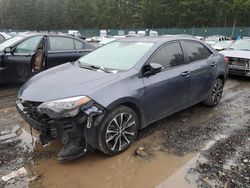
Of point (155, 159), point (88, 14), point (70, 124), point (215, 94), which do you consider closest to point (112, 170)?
point (155, 159)

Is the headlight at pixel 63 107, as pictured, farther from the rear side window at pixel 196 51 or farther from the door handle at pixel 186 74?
the rear side window at pixel 196 51

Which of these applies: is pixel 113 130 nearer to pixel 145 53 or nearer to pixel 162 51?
pixel 145 53

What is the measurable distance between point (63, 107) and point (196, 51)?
3.12 meters

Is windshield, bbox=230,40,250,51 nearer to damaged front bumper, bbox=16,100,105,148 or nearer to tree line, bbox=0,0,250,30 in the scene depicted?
damaged front bumper, bbox=16,100,105,148

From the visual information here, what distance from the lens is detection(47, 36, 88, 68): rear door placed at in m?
7.14

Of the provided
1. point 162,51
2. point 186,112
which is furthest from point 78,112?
point 186,112

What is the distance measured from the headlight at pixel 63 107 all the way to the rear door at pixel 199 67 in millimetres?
2430

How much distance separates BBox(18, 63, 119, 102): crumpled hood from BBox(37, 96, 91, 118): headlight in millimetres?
80

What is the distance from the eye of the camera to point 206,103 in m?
5.84

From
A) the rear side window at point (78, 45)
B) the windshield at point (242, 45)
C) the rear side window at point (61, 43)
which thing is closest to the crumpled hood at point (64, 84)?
the rear side window at point (61, 43)

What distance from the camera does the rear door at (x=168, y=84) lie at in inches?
162

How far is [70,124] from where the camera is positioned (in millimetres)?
3279

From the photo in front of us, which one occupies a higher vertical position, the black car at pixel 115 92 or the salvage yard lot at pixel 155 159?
the black car at pixel 115 92

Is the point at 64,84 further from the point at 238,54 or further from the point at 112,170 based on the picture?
the point at 238,54
